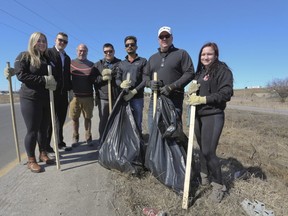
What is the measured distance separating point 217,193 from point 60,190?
1918 mm

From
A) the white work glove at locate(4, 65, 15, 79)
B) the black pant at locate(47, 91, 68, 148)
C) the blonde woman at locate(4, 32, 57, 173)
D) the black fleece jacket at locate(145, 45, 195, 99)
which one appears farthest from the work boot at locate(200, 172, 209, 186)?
the white work glove at locate(4, 65, 15, 79)

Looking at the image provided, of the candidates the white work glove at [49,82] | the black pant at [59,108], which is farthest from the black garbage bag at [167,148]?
the black pant at [59,108]

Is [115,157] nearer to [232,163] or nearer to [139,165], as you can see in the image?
[139,165]

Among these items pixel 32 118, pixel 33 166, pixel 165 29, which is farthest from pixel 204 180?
pixel 32 118

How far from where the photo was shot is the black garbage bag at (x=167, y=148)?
3367 mm

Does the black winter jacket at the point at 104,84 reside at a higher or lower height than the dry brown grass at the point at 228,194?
higher

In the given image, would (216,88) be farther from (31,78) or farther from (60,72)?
(60,72)

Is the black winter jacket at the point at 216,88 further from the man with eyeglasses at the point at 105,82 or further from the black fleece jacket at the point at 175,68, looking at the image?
the man with eyeglasses at the point at 105,82

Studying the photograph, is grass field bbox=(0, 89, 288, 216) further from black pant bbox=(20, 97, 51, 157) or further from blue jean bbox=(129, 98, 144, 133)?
black pant bbox=(20, 97, 51, 157)

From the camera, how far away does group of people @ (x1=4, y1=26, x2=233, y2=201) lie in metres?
3.38

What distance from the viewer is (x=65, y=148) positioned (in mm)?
5617

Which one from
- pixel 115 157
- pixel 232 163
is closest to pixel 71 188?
pixel 115 157

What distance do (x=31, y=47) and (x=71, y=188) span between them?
209cm

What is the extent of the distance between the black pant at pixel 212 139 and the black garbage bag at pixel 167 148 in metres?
0.27
